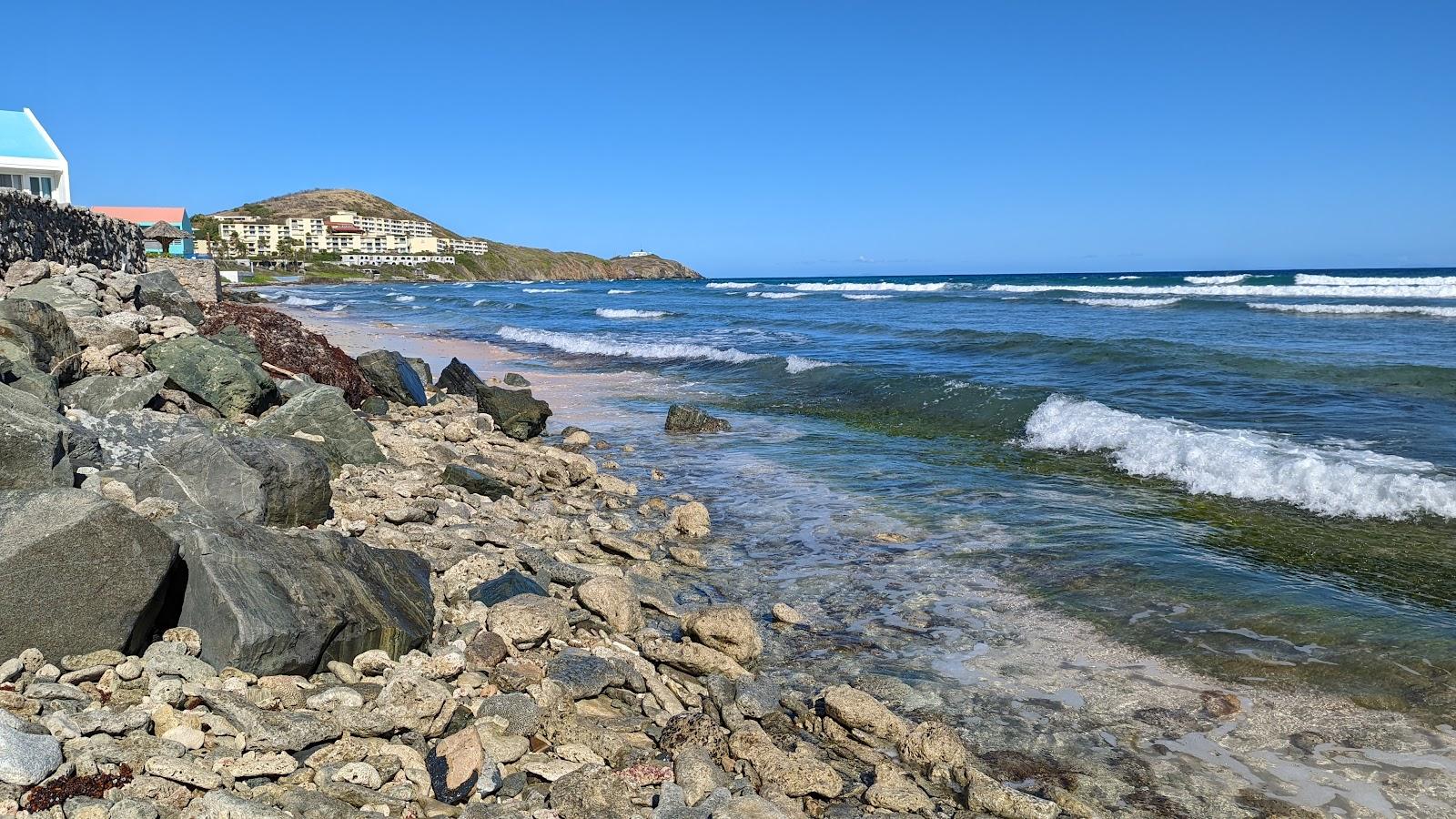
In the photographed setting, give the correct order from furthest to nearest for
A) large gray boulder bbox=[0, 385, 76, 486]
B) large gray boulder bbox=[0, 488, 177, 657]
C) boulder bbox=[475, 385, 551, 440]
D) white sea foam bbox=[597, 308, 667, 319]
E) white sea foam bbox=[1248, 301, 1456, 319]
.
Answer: white sea foam bbox=[597, 308, 667, 319]
white sea foam bbox=[1248, 301, 1456, 319]
boulder bbox=[475, 385, 551, 440]
large gray boulder bbox=[0, 385, 76, 486]
large gray boulder bbox=[0, 488, 177, 657]

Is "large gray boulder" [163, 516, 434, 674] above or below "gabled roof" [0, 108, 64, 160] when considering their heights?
below

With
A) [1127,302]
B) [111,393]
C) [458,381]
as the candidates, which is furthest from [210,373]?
[1127,302]

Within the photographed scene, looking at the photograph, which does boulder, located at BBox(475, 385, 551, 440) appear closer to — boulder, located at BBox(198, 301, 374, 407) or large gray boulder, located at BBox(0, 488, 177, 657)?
boulder, located at BBox(198, 301, 374, 407)

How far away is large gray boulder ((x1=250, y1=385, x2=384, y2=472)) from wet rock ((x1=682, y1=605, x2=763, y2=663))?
468 centimetres

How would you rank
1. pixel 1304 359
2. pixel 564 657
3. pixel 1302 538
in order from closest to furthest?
pixel 564 657, pixel 1302 538, pixel 1304 359

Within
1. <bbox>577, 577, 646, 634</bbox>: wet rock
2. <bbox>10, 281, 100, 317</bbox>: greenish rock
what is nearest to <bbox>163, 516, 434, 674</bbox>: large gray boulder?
<bbox>577, 577, 646, 634</bbox>: wet rock

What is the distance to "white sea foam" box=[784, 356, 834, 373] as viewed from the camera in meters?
20.0

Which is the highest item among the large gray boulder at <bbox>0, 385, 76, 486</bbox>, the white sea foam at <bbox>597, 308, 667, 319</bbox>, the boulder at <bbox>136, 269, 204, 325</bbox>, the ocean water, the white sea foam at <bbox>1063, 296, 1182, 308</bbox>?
the white sea foam at <bbox>1063, 296, 1182, 308</bbox>

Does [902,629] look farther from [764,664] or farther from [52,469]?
[52,469]

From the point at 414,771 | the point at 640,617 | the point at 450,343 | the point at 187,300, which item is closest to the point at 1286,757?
the point at 640,617

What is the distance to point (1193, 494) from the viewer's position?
9.60 meters

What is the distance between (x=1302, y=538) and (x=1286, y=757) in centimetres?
440

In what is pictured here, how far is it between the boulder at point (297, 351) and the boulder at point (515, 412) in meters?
1.91

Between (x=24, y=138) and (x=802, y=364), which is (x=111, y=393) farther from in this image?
(x=24, y=138)
